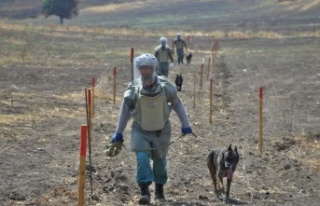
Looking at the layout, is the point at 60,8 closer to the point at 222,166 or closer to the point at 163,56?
the point at 163,56

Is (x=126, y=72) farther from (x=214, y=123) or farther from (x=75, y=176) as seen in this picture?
(x=75, y=176)

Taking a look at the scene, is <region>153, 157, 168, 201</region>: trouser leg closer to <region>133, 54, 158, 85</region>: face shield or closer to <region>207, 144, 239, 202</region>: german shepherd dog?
<region>207, 144, 239, 202</region>: german shepherd dog

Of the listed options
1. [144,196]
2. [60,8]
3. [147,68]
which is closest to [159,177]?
[144,196]

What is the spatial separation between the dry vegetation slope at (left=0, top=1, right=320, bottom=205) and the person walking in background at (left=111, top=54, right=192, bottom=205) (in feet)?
1.53

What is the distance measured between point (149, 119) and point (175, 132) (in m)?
7.02

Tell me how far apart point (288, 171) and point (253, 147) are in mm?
2428

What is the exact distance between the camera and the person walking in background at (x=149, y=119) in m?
10.3

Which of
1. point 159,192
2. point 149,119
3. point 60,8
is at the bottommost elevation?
point 60,8

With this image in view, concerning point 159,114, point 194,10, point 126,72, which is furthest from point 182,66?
point 194,10

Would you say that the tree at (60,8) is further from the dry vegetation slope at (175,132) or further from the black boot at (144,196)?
the black boot at (144,196)

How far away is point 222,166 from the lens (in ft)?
35.8

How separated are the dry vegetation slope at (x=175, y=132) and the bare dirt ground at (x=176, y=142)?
0.02 meters

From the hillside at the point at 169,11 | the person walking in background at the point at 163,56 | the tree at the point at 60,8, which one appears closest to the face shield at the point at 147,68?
the person walking in background at the point at 163,56

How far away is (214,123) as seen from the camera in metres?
19.1
